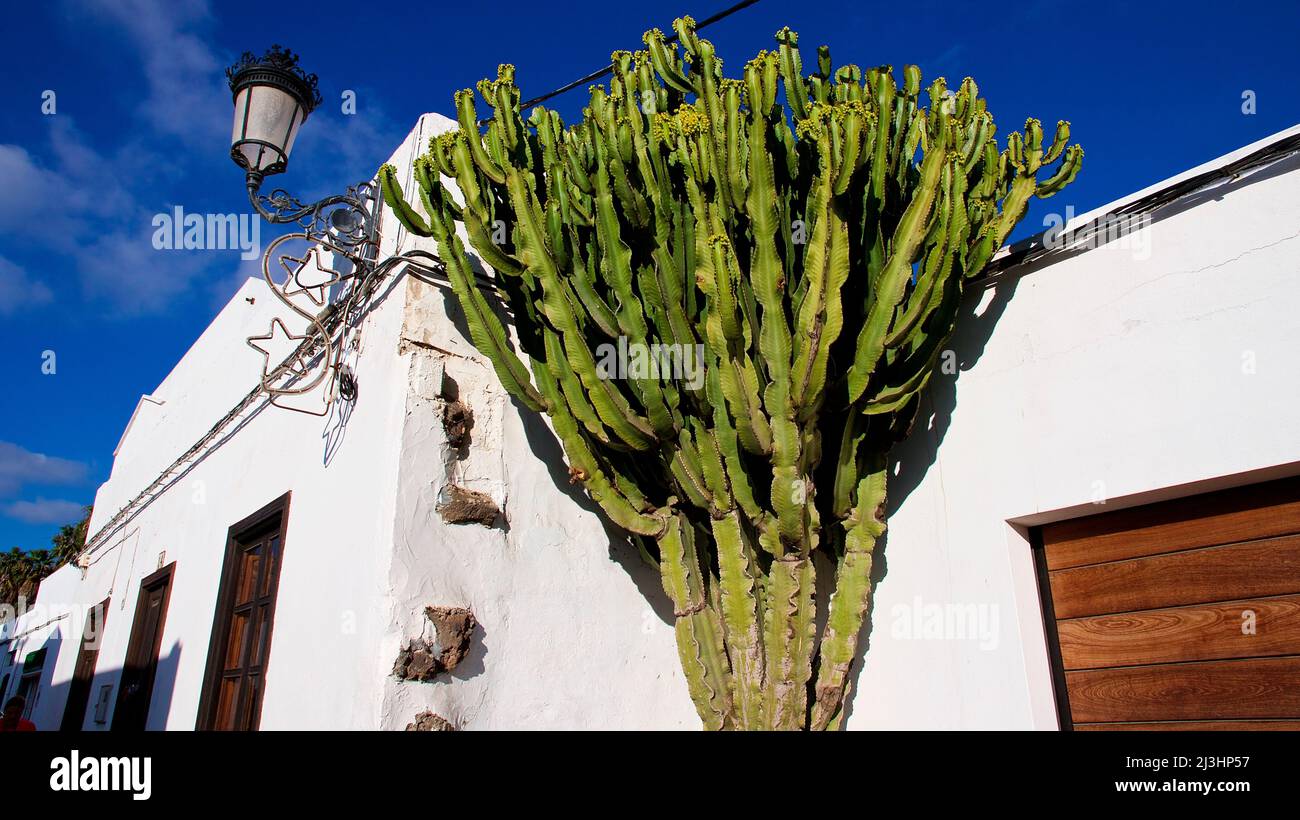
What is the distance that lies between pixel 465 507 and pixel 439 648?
62 cm

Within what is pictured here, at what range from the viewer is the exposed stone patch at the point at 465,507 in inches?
148

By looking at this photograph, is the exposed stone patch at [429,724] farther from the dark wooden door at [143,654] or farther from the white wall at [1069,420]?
the dark wooden door at [143,654]

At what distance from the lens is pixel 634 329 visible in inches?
133

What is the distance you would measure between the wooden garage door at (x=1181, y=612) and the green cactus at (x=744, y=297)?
83 centimetres

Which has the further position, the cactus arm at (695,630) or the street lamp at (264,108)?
A: the street lamp at (264,108)

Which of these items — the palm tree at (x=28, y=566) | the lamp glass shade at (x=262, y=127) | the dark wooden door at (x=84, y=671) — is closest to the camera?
the lamp glass shade at (x=262, y=127)

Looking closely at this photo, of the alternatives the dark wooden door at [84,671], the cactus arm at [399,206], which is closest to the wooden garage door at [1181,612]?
the cactus arm at [399,206]

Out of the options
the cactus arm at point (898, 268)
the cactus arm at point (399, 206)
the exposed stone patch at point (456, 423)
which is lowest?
the exposed stone patch at point (456, 423)

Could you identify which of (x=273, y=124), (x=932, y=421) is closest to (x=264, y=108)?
(x=273, y=124)

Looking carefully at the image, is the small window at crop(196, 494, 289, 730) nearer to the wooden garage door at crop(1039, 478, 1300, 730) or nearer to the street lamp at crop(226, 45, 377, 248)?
the street lamp at crop(226, 45, 377, 248)
